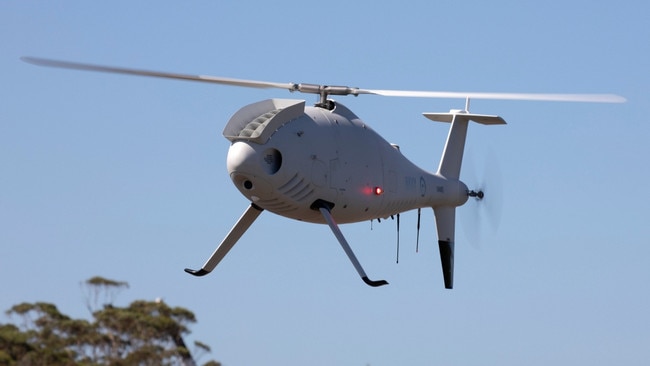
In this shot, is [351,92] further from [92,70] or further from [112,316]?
[112,316]

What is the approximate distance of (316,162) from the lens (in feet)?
148

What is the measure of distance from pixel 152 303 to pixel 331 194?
16660 millimetres

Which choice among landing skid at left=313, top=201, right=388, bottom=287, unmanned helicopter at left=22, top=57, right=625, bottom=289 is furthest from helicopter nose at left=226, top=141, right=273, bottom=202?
landing skid at left=313, top=201, right=388, bottom=287

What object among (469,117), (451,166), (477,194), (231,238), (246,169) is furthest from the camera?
(469,117)

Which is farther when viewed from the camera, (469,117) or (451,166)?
(469,117)

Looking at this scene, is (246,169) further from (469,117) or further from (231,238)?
(469,117)

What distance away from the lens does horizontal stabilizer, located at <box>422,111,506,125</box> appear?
5409cm

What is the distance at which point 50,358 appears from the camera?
51344 mm

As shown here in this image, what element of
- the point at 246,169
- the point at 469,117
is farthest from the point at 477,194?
the point at 246,169

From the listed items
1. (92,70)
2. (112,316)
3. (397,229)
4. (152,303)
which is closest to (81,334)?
(112,316)

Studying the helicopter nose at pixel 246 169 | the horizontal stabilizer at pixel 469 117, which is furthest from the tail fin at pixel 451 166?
the helicopter nose at pixel 246 169

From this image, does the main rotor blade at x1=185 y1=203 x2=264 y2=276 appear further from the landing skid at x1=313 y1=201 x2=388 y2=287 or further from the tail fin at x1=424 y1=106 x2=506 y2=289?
the tail fin at x1=424 y1=106 x2=506 y2=289

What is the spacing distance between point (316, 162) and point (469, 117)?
36.0 feet

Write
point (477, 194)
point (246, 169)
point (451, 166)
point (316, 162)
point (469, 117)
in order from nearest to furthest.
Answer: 1. point (246, 169)
2. point (316, 162)
3. point (451, 166)
4. point (477, 194)
5. point (469, 117)
